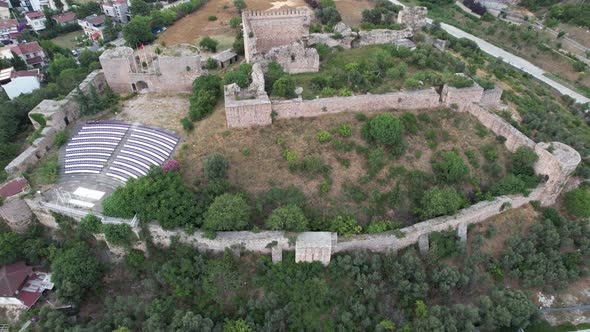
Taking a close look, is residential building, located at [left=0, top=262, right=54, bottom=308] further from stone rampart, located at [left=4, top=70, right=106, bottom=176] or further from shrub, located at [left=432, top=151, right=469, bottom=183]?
shrub, located at [left=432, top=151, right=469, bottom=183]

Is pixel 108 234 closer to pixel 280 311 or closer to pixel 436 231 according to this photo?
pixel 280 311

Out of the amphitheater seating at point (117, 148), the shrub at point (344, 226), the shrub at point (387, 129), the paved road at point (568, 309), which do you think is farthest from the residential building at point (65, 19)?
the paved road at point (568, 309)

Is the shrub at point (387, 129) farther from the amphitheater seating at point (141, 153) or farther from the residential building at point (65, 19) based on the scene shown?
the residential building at point (65, 19)

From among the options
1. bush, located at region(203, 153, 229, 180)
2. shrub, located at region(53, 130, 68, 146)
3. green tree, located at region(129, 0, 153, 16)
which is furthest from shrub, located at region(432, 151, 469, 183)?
green tree, located at region(129, 0, 153, 16)

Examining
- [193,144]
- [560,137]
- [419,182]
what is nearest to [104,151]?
[193,144]

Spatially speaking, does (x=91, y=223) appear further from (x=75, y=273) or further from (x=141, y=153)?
(x=141, y=153)

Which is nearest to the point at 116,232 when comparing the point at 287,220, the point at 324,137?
the point at 287,220
